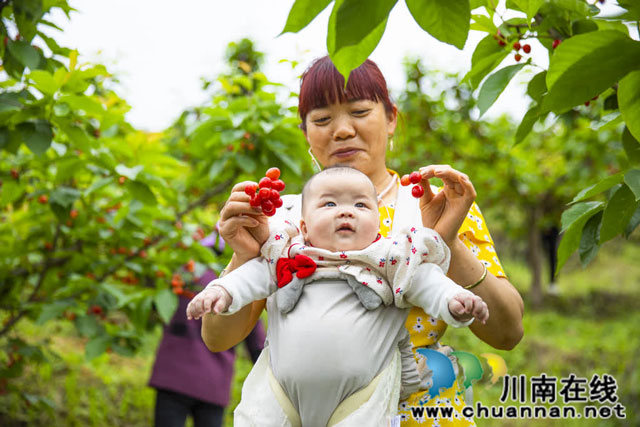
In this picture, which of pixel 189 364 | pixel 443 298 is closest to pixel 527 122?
pixel 443 298

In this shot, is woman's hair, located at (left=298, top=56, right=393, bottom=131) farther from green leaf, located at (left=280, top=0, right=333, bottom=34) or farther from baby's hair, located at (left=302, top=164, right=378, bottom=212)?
green leaf, located at (left=280, top=0, right=333, bottom=34)

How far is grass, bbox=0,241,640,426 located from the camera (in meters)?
4.50

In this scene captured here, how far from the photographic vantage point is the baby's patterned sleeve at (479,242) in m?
1.43

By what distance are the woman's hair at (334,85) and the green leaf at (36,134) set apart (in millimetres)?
1064

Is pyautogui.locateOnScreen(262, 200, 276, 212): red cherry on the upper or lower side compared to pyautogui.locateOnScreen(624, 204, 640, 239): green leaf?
lower

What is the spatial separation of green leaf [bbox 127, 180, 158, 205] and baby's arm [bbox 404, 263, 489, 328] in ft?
4.95

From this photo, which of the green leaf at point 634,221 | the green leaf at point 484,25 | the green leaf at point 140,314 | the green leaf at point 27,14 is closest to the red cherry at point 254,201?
the green leaf at point 484,25

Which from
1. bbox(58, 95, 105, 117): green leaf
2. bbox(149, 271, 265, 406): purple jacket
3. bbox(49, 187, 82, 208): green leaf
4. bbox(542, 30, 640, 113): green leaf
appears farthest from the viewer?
bbox(149, 271, 265, 406): purple jacket

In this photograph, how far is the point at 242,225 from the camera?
126 centimetres

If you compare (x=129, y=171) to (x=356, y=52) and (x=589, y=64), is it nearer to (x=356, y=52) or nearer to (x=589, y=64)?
(x=356, y=52)

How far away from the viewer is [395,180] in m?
1.61

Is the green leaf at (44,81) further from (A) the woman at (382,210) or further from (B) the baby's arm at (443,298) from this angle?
(B) the baby's arm at (443,298)

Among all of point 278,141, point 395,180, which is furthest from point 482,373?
point 278,141

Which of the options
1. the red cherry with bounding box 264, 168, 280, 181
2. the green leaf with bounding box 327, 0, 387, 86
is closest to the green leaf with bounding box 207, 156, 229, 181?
the red cherry with bounding box 264, 168, 280, 181
